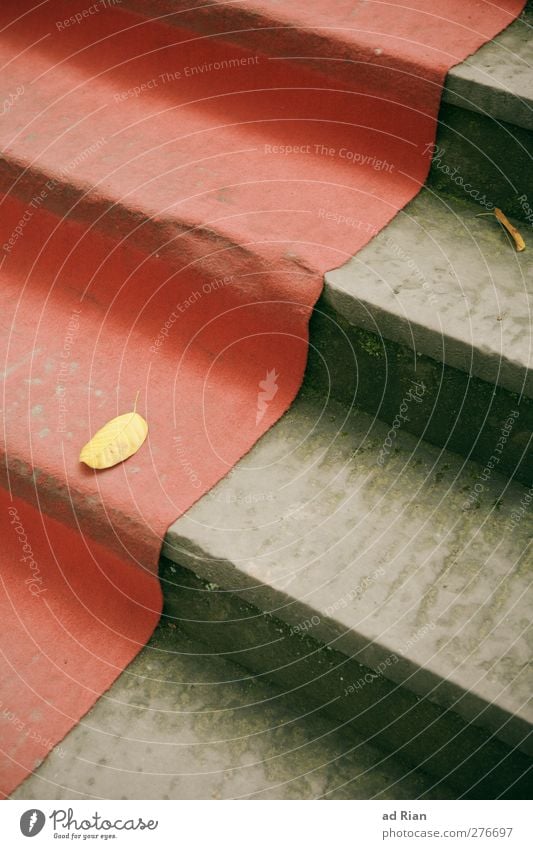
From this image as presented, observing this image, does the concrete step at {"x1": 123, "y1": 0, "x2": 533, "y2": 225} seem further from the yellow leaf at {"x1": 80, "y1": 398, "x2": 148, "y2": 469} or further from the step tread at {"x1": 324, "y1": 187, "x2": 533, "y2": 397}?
the yellow leaf at {"x1": 80, "y1": 398, "x2": 148, "y2": 469}

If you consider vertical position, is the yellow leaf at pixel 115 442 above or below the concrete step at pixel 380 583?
above

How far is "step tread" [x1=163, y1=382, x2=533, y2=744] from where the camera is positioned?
0.89 m

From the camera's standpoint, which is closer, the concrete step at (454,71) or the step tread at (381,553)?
the step tread at (381,553)

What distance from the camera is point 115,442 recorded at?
1.06 metres

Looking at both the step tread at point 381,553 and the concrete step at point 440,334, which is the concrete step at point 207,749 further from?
the concrete step at point 440,334

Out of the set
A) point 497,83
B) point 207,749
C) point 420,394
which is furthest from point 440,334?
point 207,749

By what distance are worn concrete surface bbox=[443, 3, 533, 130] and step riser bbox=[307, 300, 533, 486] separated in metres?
0.34

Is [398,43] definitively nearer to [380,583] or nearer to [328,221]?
[328,221]

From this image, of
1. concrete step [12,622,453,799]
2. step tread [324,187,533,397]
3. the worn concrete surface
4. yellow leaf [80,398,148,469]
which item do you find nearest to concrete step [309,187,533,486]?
step tread [324,187,533,397]

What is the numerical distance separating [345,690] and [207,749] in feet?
0.66

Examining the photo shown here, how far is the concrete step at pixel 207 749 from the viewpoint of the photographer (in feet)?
3.29

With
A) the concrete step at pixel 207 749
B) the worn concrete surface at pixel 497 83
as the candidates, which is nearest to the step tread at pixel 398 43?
the worn concrete surface at pixel 497 83

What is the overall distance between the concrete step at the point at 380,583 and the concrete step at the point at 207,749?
4 cm

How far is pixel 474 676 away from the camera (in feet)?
2.84
